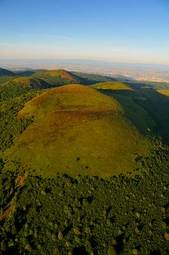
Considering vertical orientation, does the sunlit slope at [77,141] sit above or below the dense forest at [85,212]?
above

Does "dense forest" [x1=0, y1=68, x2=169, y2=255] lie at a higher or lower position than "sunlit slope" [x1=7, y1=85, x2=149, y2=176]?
lower

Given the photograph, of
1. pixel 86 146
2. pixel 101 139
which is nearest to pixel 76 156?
pixel 86 146

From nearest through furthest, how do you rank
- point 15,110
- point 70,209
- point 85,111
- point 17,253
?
point 17,253, point 70,209, point 85,111, point 15,110

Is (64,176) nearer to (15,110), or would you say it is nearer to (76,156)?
(76,156)

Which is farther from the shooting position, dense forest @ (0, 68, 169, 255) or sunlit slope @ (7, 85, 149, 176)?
sunlit slope @ (7, 85, 149, 176)

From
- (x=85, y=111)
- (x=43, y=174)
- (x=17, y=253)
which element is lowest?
(x=17, y=253)

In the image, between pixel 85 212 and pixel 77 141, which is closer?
pixel 85 212

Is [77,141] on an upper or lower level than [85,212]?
upper

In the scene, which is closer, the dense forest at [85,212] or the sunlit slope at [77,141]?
the dense forest at [85,212]
